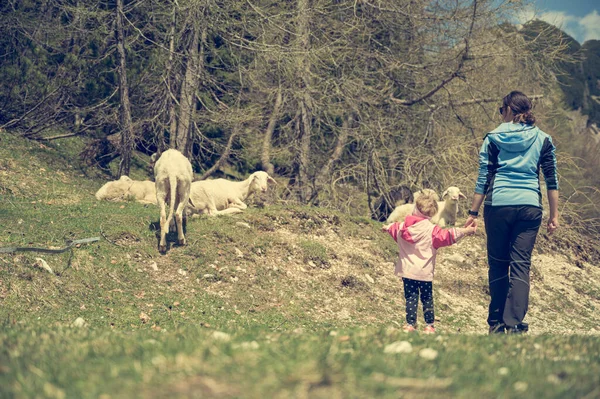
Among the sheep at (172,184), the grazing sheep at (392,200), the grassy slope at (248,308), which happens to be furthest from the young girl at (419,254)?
the grazing sheep at (392,200)

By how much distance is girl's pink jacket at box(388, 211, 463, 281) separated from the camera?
6.52 metres

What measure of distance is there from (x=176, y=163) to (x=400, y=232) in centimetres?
481

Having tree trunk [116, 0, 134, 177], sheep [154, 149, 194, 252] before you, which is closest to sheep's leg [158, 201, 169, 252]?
sheep [154, 149, 194, 252]

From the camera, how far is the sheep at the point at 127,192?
1427cm

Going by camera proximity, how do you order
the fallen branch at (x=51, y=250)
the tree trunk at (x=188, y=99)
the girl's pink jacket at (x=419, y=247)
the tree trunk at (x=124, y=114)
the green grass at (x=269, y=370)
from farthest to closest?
the tree trunk at (x=124, y=114) → the tree trunk at (x=188, y=99) → the fallen branch at (x=51, y=250) → the girl's pink jacket at (x=419, y=247) → the green grass at (x=269, y=370)

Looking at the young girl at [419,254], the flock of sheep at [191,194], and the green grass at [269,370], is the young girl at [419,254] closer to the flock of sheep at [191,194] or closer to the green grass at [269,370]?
the green grass at [269,370]

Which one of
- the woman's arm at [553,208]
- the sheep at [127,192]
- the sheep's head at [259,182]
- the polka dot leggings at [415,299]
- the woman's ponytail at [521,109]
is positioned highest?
the woman's ponytail at [521,109]

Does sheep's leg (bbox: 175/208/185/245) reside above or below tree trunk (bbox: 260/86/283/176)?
below

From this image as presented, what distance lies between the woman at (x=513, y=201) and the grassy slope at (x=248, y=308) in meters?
0.65

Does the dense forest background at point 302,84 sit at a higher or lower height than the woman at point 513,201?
higher

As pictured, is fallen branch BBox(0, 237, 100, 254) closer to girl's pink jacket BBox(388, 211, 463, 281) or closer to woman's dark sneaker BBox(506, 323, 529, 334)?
girl's pink jacket BBox(388, 211, 463, 281)

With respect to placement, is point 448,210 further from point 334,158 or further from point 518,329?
point 518,329

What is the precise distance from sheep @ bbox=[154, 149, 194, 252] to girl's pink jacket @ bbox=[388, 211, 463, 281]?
454 cm

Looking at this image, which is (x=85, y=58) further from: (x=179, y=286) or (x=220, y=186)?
(x=179, y=286)
